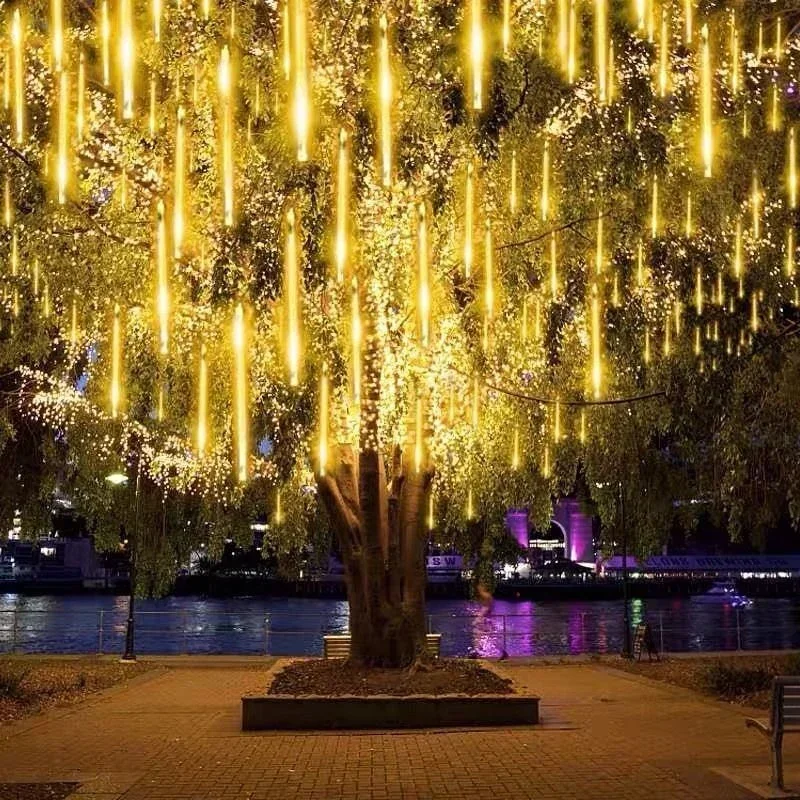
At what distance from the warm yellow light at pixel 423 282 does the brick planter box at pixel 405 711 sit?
437 centimetres

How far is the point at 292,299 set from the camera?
1309cm

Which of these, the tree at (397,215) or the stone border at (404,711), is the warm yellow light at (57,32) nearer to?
the tree at (397,215)

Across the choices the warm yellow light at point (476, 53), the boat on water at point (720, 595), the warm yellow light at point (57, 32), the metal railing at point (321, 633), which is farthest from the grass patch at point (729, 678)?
the boat on water at point (720, 595)

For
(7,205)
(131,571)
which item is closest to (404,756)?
(7,205)

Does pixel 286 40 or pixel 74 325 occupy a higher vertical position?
pixel 286 40

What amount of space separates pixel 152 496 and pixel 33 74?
41.3ft

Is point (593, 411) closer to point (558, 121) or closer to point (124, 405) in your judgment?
point (558, 121)

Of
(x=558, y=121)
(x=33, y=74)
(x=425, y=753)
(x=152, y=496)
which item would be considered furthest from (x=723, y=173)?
(x=152, y=496)

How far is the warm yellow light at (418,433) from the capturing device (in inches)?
564

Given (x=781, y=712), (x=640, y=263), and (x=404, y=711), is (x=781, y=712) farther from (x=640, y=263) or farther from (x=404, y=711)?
(x=640, y=263)

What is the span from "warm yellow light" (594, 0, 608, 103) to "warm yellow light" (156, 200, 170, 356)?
17.7 ft

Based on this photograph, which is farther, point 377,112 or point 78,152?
point 78,152

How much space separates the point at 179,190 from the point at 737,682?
10392mm

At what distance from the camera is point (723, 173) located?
47.0 ft
